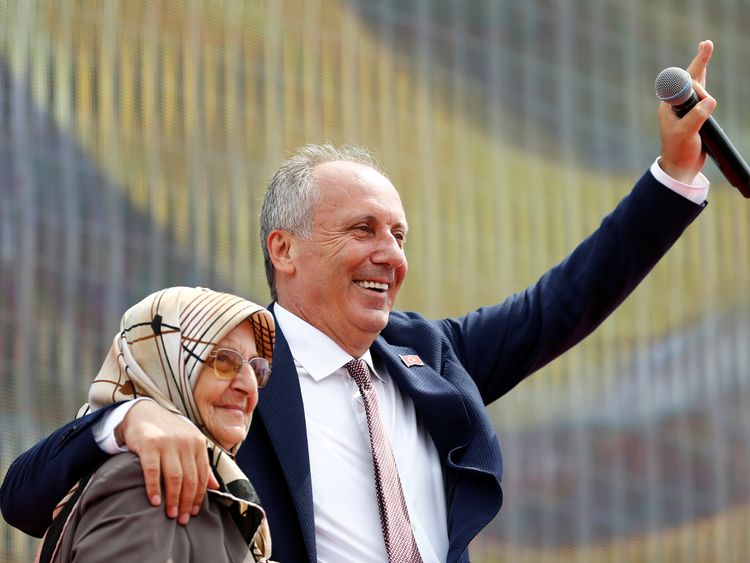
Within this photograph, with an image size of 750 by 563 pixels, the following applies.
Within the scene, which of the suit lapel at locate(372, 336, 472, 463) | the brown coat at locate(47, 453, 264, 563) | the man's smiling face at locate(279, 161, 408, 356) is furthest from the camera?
the man's smiling face at locate(279, 161, 408, 356)

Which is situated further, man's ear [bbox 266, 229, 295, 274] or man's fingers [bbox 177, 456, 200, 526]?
man's ear [bbox 266, 229, 295, 274]

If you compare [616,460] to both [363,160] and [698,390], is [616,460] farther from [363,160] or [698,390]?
[363,160]

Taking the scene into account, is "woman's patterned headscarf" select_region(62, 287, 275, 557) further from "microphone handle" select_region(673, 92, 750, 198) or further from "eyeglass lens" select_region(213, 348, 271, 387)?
"microphone handle" select_region(673, 92, 750, 198)

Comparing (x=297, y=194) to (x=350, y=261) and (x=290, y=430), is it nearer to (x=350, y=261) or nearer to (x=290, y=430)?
(x=350, y=261)

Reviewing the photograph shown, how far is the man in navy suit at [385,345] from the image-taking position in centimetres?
347

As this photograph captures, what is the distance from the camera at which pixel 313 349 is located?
3.78 metres

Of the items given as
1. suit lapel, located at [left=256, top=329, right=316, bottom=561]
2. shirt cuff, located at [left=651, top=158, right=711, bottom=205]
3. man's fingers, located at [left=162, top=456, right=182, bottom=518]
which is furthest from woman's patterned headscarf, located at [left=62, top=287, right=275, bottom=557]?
shirt cuff, located at [left=651, top=158, right=711, bottom=205]

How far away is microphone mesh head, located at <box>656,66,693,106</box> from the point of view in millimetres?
3428

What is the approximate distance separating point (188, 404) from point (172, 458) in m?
0.17

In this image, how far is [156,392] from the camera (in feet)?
9.07

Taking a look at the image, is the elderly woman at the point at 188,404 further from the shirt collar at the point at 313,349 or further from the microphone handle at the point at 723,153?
the microphone handle at the point at 723,153

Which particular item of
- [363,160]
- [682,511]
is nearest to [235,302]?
[363,160]

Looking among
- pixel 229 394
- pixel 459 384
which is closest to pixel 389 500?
pixel 459 384

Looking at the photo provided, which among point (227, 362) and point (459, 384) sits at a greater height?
point (227, 362)
